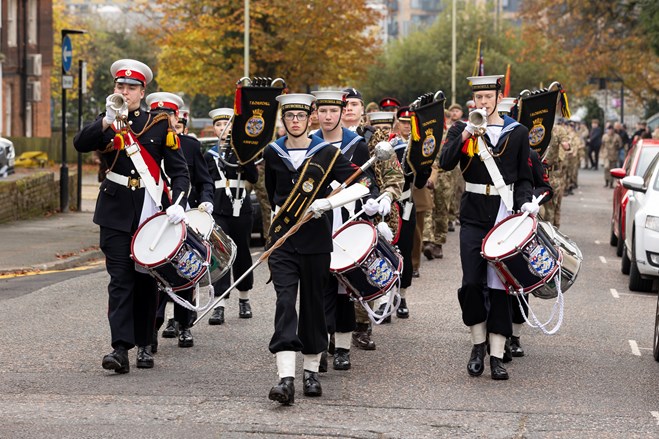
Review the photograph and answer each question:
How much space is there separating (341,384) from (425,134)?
2.57 m

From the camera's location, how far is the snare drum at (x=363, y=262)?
9359mm

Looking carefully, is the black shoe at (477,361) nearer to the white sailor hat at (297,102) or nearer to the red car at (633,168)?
the white sailor hat at (297,102)

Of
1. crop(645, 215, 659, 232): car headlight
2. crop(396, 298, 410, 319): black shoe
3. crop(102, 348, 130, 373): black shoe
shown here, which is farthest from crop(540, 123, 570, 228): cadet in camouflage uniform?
crop(102, 348, 130, 373): black shoe

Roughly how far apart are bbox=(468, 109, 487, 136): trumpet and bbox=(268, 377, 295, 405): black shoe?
86.0 inches

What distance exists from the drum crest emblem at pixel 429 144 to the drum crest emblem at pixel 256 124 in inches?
55.6

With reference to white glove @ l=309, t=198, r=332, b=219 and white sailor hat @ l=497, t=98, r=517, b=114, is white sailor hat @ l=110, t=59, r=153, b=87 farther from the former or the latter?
white sailor hat @ l=497, t=98, r=517, b=114

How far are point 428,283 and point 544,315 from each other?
260 cm

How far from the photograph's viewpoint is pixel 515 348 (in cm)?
1092

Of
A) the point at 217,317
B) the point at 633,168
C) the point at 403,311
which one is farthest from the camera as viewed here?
the point at 633,168

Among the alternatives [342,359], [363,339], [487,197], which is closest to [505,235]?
[487,197]

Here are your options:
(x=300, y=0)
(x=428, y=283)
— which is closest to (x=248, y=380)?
(x=428, y=283)

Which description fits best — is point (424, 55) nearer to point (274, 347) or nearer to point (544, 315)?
point (544, 315)

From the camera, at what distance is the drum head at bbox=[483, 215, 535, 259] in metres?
9.41

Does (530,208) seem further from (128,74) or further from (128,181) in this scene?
(128,74)
